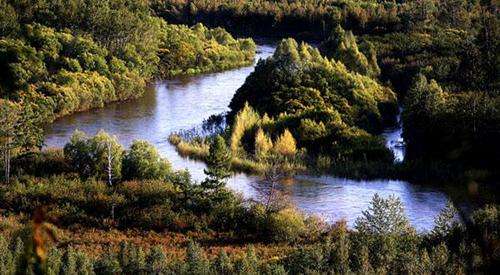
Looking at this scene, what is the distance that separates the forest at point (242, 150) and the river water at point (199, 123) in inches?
25.3

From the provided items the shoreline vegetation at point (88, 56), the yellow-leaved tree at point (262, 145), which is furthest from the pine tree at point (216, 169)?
the shoreline vegetation at point (88, 56)

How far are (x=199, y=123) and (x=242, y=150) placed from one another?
9.65 metres

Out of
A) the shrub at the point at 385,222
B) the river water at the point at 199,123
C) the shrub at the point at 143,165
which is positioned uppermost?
the shrub at the point at 385,222

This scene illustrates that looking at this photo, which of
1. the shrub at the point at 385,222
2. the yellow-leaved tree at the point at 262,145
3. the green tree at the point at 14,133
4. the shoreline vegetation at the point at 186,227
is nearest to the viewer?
the shoreline vegetation at the point at 186,227

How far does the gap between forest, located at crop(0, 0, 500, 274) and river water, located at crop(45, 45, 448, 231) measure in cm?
64

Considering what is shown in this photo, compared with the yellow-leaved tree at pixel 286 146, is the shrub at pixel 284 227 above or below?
below

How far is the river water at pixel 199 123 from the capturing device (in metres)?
28.9

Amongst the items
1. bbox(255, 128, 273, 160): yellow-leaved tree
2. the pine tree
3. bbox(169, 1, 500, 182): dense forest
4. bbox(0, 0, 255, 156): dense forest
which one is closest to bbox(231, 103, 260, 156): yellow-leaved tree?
bbox(169, 1, 500, 182): dense forest

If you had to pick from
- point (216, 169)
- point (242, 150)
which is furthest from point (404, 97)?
point (216, 169)

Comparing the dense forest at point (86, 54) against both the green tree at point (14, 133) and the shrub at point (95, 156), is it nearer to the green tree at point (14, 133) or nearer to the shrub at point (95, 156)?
the green tree at point (14, 133)

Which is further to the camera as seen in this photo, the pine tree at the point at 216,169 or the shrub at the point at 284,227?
the pine tree at the point at 216,169

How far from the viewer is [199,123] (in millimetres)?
45375

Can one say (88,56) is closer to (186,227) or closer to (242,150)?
(242,150)

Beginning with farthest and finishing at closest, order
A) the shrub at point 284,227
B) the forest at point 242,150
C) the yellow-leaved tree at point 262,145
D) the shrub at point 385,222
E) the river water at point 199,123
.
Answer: the yellow-leaved tree at point 262,145 → the river water at point 199,123 → the shrub at point 284,227 → the shrub at point 385,222 → the forest at point 242,150
